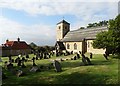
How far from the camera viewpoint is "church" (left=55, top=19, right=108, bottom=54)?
54.1m

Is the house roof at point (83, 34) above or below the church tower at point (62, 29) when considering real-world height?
below

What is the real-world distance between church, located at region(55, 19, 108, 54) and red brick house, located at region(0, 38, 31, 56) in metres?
11.9

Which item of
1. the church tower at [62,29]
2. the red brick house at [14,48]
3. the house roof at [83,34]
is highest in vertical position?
the church tower at [62,29]

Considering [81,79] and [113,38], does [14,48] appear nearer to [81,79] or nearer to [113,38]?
[113,38]

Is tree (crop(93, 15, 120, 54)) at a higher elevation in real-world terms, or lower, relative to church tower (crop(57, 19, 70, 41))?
lower

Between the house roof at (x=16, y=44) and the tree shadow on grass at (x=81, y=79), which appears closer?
the tree shadow on grass at (x=81, y=79)

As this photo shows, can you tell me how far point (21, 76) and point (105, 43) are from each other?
732 inches

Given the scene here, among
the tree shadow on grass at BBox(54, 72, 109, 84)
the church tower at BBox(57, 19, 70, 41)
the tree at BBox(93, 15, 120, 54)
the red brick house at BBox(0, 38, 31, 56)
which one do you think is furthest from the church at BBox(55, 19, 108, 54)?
the tree shadow on grass at BBox(54, 72, 109, 84)

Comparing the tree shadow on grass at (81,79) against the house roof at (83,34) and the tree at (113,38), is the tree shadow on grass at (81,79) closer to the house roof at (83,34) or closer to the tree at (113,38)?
the tree at (113,38)

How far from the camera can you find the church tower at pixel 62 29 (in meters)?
71.2

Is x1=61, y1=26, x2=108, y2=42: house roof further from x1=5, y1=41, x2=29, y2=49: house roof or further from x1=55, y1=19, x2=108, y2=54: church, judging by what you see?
x1=5, y1=41, x2=29, y2=49: house roof

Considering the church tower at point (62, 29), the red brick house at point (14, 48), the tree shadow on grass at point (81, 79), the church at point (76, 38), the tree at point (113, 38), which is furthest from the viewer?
the church tower at point (62, 29)

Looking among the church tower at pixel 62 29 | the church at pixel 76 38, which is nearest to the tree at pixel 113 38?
the church at pixel 76 38

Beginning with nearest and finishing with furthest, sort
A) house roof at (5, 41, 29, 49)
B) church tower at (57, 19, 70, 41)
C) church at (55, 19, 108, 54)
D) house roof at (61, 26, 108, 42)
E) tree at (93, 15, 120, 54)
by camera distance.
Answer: tree at (93, 15, 120, 54), church at (55, 19, 108, 54), house roof at (61, 26, 108, 42), house roof at (5, 41, 29, 49), church tower at (57, 19, 70, 41)
